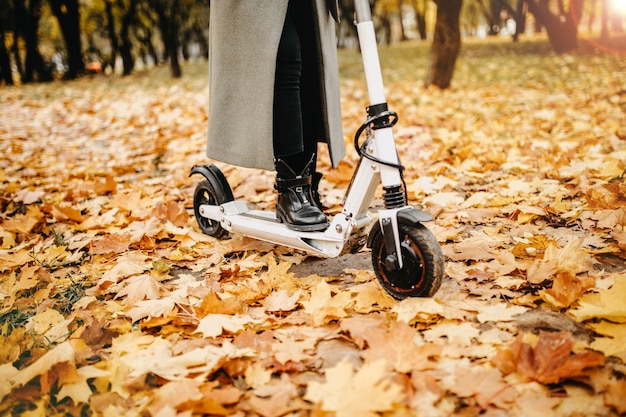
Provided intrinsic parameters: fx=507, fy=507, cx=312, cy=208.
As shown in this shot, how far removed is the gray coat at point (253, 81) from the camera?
6.30ft

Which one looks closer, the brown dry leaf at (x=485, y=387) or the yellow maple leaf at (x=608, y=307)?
the brown dry leaf at (x=485, y=387)

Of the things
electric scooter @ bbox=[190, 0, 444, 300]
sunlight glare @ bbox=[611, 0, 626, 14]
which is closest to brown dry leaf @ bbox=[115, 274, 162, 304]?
electric scooter @ bbox=[190, 0, 444, 300]

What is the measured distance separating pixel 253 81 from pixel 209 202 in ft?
2.77

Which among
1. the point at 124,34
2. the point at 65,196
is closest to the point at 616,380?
the point at 65,196

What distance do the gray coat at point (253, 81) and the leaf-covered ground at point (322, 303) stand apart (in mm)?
506

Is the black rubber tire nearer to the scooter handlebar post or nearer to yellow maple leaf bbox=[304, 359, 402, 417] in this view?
the scooter handlebar post

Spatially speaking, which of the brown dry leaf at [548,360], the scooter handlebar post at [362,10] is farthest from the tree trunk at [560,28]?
the brown dry leaf at [548,360]

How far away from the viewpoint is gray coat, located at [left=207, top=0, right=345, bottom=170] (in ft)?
6.30

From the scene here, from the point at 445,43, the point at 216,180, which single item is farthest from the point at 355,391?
the point at 445,43

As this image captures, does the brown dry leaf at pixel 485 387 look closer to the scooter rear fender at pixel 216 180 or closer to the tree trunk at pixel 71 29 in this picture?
the scooter rear fender at pixel 216 180

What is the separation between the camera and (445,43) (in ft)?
23.6

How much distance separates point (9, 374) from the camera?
1.44m

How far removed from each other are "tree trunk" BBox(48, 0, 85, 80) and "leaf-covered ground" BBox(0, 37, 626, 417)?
13.9 metres

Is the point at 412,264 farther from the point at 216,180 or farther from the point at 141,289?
the point at 216,180
